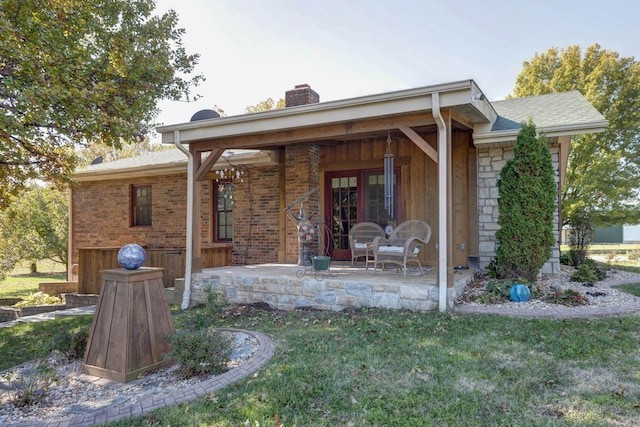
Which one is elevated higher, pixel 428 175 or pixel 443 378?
pixel 428 175

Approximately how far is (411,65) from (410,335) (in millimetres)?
8842

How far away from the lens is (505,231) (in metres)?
5.73

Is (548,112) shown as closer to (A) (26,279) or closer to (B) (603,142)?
(B) (603,142)

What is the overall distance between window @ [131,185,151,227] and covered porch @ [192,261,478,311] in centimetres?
452

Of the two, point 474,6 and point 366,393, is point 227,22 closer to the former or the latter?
point 474,6

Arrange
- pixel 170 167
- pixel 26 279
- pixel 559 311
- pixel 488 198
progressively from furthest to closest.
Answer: pixel 26 279 < pixel 170 167 < pixel 488 198 < pixel 559 311

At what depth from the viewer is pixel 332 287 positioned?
543cm

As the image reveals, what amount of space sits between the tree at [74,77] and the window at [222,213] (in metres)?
2.18

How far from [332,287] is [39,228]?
43.1ft

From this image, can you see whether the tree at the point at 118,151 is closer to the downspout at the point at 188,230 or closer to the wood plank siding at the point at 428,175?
the downspout at the point at 188,230

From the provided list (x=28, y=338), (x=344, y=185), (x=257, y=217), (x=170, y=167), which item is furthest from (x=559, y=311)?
(x=170, y=167)

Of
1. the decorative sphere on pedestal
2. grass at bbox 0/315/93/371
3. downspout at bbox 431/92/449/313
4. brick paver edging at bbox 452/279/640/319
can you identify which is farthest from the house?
the decorative sphere on pedestal

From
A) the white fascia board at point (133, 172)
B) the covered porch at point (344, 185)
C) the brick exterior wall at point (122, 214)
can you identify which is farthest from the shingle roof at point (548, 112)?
the white fascia board at point (133, 172)

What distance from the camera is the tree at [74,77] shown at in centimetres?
470
